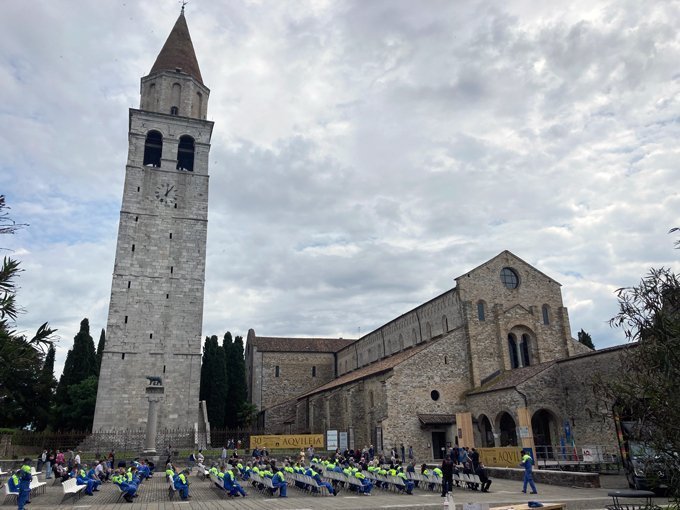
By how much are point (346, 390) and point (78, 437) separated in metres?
17.6

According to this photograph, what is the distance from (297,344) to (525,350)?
88.6ft

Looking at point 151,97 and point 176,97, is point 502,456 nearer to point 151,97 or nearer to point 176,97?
point 176,97

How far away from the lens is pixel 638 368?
7.98 m

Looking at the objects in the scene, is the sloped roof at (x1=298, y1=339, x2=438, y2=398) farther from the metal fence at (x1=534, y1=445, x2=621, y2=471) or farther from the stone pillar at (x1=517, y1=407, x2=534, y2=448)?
the metal fence at (x1=534, y1=445, x2=621, y2=471)

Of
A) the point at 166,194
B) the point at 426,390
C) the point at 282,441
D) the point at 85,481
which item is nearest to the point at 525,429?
the point at 426,390

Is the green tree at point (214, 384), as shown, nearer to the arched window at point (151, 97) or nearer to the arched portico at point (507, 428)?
the arched window at point (151, 97)

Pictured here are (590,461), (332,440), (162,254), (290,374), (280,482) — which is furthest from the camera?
(290,374)

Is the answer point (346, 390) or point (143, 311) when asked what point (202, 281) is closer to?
point (143, 311)

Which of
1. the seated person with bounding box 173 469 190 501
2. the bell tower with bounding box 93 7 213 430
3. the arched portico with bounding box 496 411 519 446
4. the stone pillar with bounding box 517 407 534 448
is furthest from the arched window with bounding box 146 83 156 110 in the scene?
the stone pillar with bounding box 517 407 534 448

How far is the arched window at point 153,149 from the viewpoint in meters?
40.1

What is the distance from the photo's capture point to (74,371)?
43.3 meters

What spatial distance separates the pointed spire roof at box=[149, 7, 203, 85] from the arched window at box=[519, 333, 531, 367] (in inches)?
1336

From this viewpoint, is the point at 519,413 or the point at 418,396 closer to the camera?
the point at 519,413

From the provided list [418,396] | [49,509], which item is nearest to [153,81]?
[418,396]
